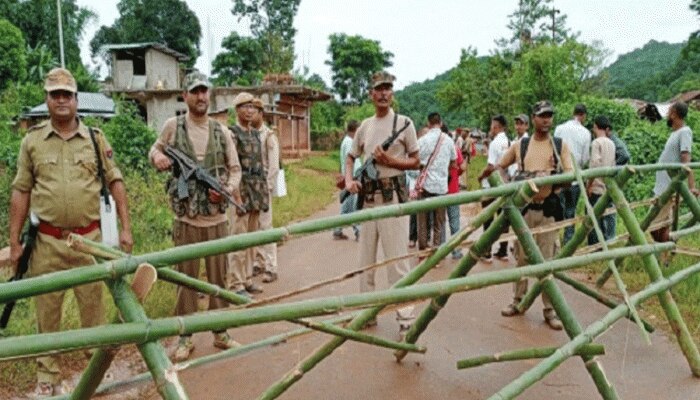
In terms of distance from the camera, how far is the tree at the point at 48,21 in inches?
1410

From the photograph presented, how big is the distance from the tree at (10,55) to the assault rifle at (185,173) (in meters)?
26.1

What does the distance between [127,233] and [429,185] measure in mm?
3610

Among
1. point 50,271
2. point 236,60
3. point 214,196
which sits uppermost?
point 236,60

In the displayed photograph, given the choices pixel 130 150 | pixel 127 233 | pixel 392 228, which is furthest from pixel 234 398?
pixel 130 150

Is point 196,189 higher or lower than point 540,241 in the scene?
higher

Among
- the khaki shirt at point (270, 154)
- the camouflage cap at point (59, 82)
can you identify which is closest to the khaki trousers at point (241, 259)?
the khaki shirt at point (270, 154)

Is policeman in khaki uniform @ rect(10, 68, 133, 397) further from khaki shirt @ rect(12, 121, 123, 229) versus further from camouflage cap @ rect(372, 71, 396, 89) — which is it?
camouflage cap @ rect(372, 71, 396, 89)

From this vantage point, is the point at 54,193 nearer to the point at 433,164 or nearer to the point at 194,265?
the point at 194,265

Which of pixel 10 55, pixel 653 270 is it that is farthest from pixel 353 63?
pixel 653 270

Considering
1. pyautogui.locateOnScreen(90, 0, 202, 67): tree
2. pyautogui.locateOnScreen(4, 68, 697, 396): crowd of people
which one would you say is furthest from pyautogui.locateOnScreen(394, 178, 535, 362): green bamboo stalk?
pyautogui.locateOnScreen(90, 0, 202, 67): tree

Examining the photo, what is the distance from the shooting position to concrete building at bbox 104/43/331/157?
2181 cm

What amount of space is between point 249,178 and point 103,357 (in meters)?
3.73

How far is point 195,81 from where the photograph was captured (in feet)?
12.4

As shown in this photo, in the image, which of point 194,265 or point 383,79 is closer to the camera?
point 194,265
